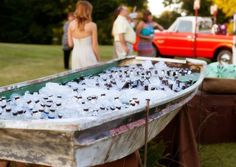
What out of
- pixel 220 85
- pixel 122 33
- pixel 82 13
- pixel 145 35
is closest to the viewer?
pixel 220 85

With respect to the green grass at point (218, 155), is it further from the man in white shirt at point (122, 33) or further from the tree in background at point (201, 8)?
the tree in background at point (201, 8)

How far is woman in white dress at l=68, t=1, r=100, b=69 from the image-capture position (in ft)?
24.0

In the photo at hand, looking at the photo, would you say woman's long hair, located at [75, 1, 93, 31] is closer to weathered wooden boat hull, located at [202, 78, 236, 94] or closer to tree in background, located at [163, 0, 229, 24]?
weathered wooden boat hull, located at [202, 78, 236, 94]

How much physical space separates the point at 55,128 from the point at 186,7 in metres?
38.7

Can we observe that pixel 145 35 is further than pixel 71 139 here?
Yes

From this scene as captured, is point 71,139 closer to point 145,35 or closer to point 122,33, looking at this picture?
point 122,33

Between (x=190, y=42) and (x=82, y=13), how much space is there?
10563mm

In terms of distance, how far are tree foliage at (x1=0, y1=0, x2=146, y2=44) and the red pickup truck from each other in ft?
57.7

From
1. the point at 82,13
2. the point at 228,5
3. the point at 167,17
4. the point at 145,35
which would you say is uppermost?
the point at 228,5

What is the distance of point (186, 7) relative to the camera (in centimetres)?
4072

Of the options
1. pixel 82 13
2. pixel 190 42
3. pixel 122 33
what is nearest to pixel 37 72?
pixel 122 33

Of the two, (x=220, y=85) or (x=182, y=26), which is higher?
(x=182, y=26)

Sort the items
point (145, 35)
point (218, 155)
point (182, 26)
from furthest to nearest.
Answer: point (182, 26)
point (145, 35)
point (218, 155)

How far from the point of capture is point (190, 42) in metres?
17.5
